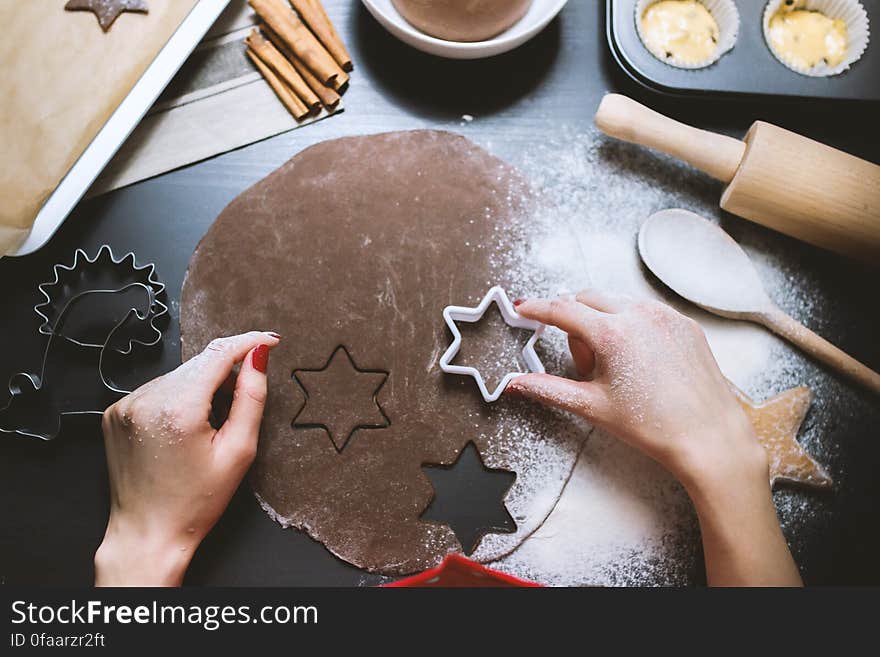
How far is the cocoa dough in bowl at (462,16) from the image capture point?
0.94 m

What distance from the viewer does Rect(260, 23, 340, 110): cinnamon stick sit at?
105 centimetres

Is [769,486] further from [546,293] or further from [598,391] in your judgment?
[546,293]

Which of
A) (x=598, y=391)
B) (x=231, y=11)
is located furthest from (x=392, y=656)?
(x=231, y=11)

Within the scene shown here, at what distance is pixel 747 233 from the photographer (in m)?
1.05

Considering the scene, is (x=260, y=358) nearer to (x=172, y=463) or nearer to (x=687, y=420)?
(x=172, y=463)

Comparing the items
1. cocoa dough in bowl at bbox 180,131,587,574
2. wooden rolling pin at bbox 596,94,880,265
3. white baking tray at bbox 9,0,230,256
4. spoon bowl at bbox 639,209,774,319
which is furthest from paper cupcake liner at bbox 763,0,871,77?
white baking tray at bbox 9,0,230,256

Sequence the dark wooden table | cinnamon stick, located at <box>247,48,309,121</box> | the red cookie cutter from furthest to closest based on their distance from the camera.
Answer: cinnamon stick, located at <box>247,48,309,121</box> → the dark wooden table → the red cookie cutter

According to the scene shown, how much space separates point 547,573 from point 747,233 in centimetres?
56

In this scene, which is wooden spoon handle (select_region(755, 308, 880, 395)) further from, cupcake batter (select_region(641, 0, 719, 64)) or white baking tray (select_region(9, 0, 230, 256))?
white baking tray (select_region(9, 0, 230, 256))

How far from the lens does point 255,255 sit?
102cm

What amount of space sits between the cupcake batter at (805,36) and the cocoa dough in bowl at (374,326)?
0.42 metres

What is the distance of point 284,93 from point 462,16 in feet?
0.91

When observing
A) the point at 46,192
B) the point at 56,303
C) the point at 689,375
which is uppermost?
the point at 46,192

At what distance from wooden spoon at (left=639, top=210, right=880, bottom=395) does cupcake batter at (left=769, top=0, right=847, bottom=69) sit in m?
0.27
